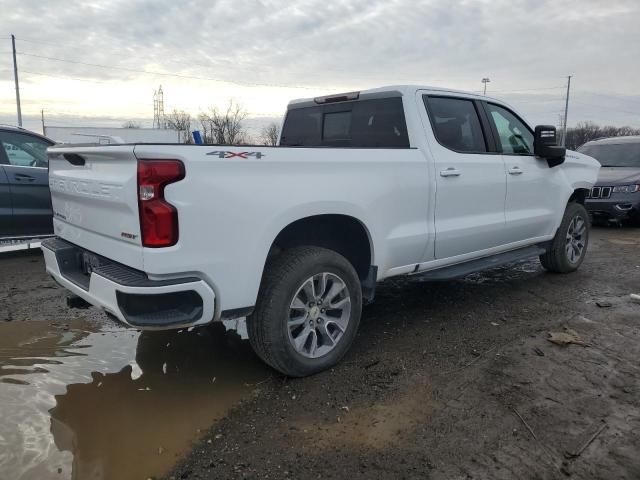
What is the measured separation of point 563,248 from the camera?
6094 millimetres

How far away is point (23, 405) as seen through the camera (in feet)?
10.3

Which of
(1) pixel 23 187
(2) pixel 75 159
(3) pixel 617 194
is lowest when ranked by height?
(3) pixel 617 194

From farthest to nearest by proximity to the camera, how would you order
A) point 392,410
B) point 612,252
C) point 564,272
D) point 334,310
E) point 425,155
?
point 612,252, point 564,272, point 425,155, point 334,310, point 392,410

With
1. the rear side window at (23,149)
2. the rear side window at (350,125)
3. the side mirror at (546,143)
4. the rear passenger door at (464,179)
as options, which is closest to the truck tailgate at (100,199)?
the rear side window at (350,125)

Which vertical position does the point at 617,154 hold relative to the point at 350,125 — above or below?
below

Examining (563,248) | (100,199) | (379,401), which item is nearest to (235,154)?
(100,199)

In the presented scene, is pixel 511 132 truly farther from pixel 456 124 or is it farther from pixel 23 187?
pixel 23 187

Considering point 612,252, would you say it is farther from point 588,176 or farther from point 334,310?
point 334,310

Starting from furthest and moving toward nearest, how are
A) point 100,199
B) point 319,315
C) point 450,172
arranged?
point 450,172 < point 319,315 < point 100,199

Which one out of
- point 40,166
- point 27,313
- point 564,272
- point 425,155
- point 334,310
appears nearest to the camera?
point 334,310

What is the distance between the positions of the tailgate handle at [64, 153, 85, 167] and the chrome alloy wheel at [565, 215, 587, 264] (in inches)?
208

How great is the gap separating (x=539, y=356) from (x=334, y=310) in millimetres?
1580


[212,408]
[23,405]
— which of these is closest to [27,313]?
[23,405]

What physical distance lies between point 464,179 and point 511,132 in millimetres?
1251
